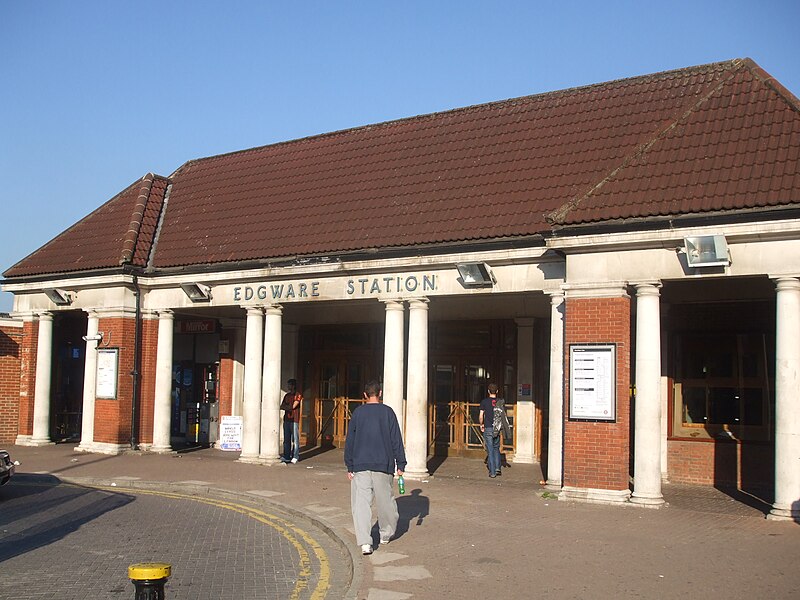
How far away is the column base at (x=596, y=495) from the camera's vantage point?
42.7 ft

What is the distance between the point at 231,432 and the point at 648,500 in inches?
466

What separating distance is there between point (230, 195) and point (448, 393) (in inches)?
282

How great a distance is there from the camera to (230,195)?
21.6 metres

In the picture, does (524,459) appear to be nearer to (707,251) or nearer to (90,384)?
(707,251)

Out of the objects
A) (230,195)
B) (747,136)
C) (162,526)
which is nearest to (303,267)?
(230,195)

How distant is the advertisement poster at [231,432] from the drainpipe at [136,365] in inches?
82.9

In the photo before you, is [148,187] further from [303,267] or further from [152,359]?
[303,267]

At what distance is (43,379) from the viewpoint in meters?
22.1

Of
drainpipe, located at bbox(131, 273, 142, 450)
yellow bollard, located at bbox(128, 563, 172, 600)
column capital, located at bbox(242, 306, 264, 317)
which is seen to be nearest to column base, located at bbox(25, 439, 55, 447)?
drainpipe, located at bbox(131, 273, 142, 450)

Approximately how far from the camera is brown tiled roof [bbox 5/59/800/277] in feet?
43.8

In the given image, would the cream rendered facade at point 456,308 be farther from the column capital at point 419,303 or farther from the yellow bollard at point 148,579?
the yellow bollard at point 148,579

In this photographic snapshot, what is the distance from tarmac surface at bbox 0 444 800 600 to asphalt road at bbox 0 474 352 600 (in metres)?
0.03

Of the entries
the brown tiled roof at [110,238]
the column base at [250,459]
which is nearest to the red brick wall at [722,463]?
the column base at [250,459]

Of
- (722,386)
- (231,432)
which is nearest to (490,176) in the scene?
(722,386)
